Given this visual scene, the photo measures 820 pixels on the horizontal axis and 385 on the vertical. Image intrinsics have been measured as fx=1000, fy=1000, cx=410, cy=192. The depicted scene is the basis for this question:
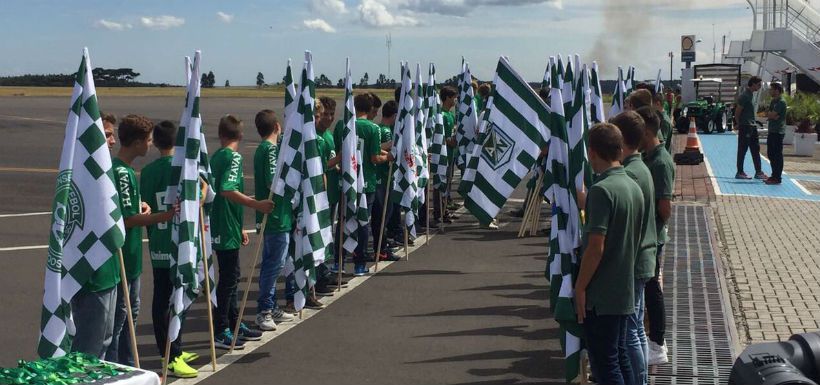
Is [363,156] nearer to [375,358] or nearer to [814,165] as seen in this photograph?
[375,358]

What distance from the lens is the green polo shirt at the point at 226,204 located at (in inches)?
305

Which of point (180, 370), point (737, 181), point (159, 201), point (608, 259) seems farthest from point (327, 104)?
point (737, 181)

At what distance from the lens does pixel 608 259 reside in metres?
5.54

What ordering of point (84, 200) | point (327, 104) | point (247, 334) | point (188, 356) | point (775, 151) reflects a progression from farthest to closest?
point (775, 151) → point (327, 104) → point (247, 334) → point (188, 356) → point (84, 200)

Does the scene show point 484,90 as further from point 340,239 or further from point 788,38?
point 788,38

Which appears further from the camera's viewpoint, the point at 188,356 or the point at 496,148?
the point at 496,148

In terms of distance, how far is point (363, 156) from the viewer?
11.5m

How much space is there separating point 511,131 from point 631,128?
2356 millimetres

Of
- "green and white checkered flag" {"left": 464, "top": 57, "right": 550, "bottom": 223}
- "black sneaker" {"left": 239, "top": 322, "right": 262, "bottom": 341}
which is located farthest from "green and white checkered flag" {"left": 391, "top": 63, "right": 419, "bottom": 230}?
"black sneaker" {"left": 239, "top": 322, "right": 262, "bottom": 341}

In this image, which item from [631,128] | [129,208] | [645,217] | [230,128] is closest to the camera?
[645,217]

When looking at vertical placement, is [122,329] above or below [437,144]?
below

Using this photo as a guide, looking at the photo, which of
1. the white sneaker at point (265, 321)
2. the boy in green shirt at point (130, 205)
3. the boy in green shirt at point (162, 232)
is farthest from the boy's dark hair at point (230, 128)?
the white sneaker at point (265, 321)

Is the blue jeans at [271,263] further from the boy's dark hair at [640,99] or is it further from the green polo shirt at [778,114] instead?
the green polo shirt at [778,114]

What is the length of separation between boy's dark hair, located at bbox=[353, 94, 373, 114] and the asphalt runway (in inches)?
73.5
